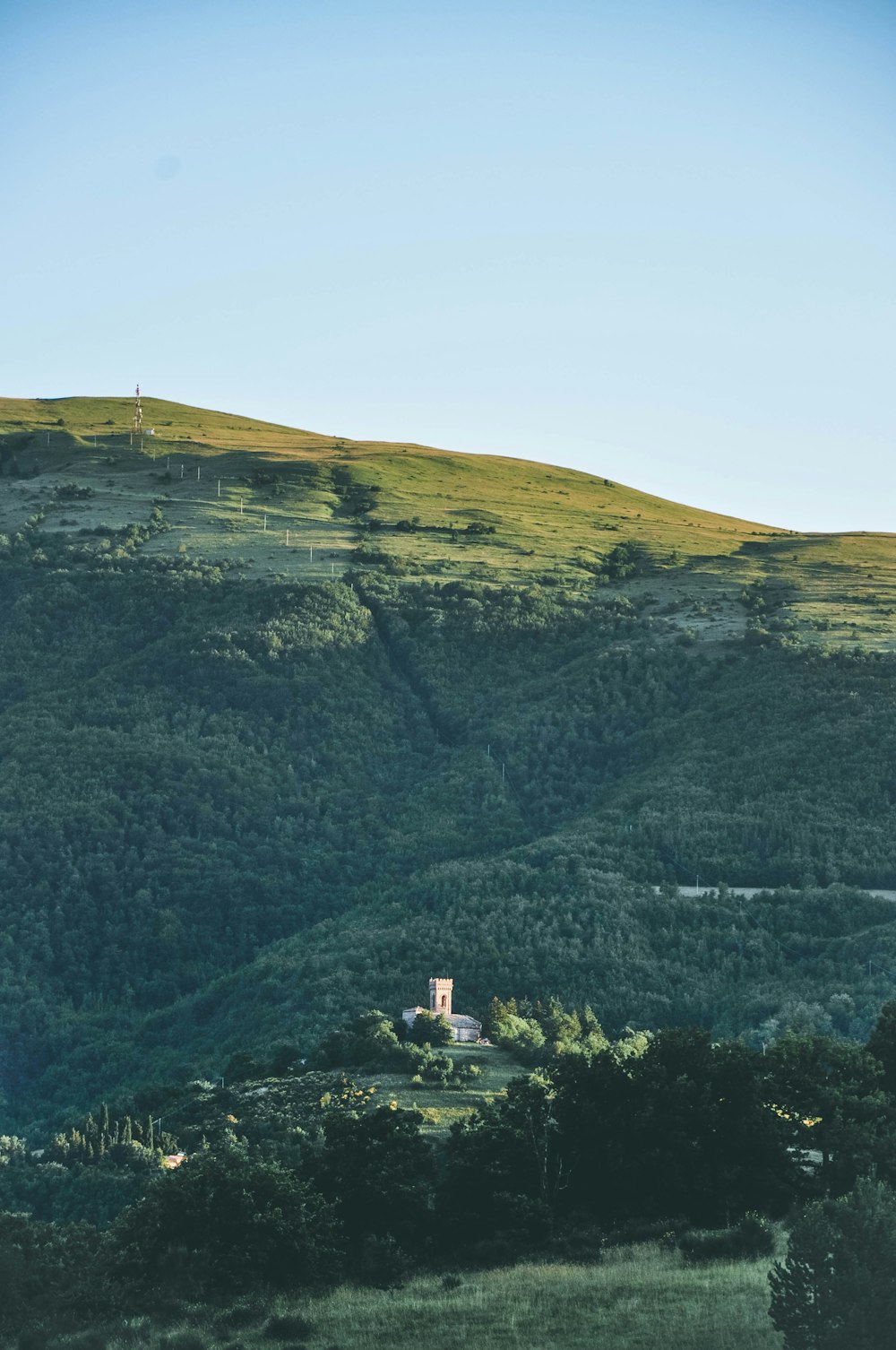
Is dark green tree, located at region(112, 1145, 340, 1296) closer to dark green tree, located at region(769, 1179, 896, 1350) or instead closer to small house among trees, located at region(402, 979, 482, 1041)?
dark green tree, located at region(769, 1179, 896, 1350)

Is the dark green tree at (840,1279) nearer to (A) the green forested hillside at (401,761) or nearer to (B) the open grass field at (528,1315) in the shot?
(B) the open grass field at (528,1315)

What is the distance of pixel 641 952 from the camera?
79.2m

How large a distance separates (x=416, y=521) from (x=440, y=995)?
271 ft

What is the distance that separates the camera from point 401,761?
4579 inches

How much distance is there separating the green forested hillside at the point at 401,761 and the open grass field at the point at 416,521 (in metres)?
0.51

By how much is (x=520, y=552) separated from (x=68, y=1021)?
6764cm

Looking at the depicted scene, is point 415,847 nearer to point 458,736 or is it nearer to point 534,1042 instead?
point 458,736

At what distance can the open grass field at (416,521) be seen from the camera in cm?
13400

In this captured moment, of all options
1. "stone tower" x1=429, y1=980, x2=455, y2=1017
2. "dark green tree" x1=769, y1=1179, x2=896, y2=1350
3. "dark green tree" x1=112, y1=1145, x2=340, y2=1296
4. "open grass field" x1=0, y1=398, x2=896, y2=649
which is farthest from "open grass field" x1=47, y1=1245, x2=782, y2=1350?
"open grass field" x1=0, y1=398, x2=896, y2=649

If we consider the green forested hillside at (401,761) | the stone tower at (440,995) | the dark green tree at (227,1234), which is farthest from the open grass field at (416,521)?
the dark green tree at (227,1234)

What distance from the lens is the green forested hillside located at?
261 ft

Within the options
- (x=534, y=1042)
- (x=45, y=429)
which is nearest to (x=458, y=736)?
(x=534, y=1042)

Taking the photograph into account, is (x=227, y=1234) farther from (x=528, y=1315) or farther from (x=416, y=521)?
(x=416, y=521)

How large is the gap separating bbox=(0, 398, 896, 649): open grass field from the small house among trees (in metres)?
53.5
